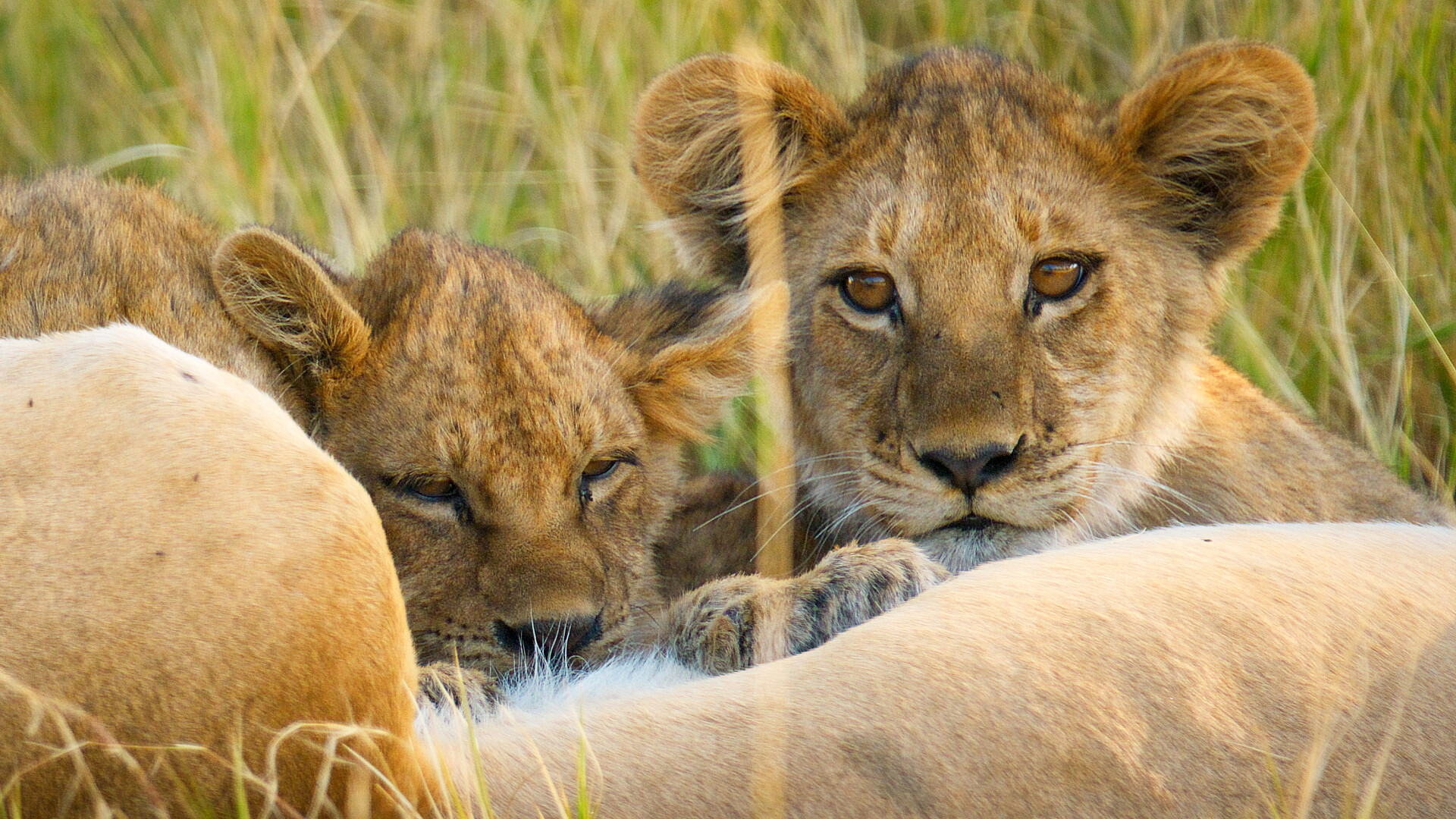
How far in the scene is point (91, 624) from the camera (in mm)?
1546

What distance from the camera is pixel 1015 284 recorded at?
2682 mm

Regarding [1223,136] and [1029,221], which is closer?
[1029,221]

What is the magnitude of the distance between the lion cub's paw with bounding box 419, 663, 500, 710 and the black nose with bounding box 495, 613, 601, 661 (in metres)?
0.10

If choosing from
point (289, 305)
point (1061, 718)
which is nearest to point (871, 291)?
point (289, 305)

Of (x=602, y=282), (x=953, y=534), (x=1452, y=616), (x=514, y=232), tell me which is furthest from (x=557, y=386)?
(x=514, y=232)

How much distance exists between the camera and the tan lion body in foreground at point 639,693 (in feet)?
5.09

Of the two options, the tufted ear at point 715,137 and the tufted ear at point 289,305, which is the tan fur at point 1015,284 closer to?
the tufted ear at point 715,137

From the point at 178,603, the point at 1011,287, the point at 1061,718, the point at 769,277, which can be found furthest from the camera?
the point at 769,277

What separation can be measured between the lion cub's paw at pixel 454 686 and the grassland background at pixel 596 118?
72.1 inches

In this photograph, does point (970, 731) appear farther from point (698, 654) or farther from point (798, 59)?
point (798, 59)

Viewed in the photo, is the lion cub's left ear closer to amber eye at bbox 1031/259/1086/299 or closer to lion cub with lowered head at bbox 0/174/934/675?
lion cub with lowered head at bbox 0/174/934/675

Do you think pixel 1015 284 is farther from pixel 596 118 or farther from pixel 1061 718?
pixel 596 118

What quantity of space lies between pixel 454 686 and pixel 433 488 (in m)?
0.45

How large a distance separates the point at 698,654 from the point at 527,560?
1.00 feet
